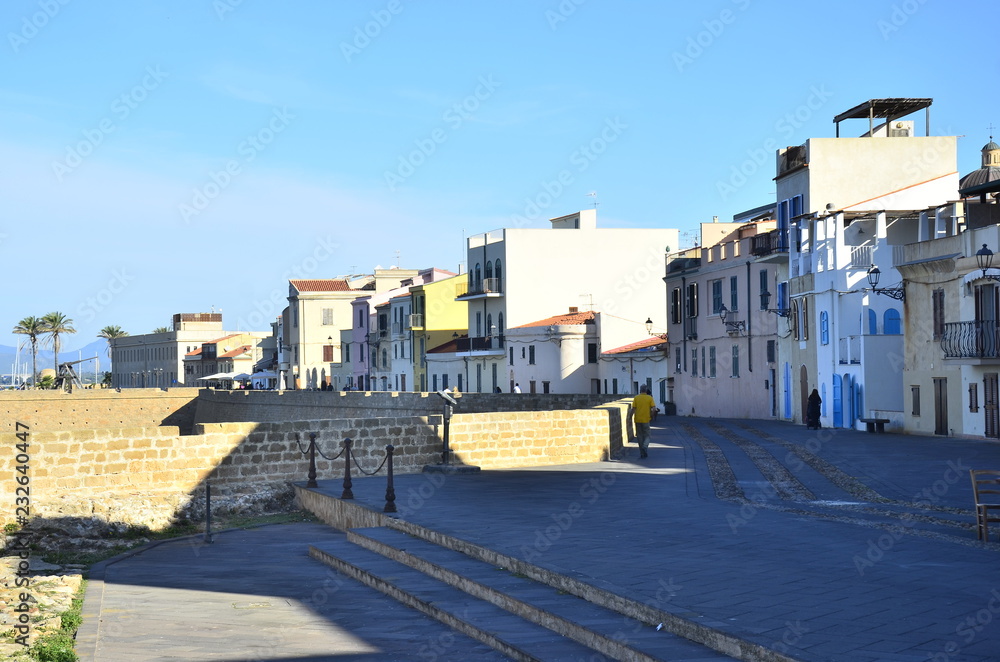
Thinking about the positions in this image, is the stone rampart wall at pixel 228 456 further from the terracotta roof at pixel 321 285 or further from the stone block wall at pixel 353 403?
the terracotta roof at pixel 321 285

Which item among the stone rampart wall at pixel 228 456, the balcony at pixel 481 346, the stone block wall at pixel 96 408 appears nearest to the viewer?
the stone rampart wall at pixel 228 456

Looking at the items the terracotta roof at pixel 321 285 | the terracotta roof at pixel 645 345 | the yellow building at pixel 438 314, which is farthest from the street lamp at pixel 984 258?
the terracotta roof at pixel 321 285

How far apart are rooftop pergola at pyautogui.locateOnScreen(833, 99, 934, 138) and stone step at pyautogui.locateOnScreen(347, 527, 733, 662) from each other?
1267 inches

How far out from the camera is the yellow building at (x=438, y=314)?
75.0 metres

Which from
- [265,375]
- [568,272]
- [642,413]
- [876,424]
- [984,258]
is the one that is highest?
[568,272]

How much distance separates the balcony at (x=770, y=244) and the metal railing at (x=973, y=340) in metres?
11.8

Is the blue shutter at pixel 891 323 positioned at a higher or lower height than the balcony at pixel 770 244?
lower

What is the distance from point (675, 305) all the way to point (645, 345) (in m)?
3.43

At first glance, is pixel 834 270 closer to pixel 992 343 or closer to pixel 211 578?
pixel 992 343

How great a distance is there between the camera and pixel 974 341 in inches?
1119

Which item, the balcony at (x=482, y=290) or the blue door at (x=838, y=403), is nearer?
the blue door at (x=838, y=403)

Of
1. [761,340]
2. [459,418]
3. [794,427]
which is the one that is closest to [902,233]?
[794,427]

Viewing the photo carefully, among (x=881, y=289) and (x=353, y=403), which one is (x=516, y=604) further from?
(x=353, y=403)

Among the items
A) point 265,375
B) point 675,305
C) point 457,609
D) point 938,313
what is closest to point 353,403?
point 675,305
